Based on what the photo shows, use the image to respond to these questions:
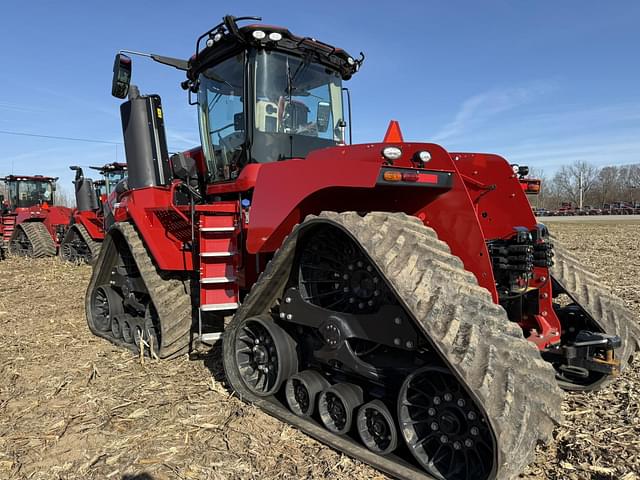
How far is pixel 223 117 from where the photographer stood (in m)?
4.96

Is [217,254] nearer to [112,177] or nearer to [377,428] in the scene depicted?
[377,428]

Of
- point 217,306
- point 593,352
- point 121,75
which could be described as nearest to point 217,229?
point 217,306

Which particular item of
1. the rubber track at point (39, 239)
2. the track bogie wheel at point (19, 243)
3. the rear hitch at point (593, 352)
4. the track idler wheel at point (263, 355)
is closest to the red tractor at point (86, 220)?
the rubber track at point (39, 239)

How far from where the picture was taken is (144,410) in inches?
156

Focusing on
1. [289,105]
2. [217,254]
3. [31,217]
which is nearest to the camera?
[217,254]

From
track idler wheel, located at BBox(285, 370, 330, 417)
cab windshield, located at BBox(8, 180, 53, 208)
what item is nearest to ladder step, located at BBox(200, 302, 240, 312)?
track idler wheel, located at BBox(285, 370, 330, 417)

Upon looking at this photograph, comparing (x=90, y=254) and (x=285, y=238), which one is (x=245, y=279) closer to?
(x=285, y=238)

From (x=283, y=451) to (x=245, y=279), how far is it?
166 centimetres

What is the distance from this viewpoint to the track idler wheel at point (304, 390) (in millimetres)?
3506

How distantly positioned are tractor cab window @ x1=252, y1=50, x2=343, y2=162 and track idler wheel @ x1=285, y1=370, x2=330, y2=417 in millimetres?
2021

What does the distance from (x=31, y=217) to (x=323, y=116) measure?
14.9 metres

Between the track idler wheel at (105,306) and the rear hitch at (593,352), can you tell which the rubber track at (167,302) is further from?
the rear hitch at (593,352)

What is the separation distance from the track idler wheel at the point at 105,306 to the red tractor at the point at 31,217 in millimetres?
10563

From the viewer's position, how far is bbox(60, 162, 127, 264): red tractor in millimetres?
13516
